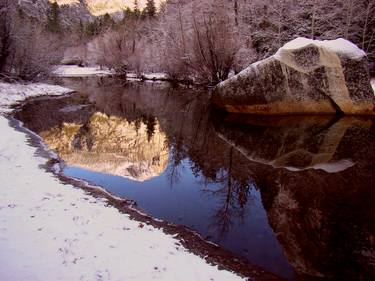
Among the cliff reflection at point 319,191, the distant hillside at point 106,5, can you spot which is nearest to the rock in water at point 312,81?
the cliff reflection at point 319,191

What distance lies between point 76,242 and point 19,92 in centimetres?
2052

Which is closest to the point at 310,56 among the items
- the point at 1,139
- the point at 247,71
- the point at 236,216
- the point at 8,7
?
the point at 247,71

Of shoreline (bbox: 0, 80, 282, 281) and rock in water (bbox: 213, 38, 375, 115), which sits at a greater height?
rock in water (bbox: 213, 38, 375, 115)

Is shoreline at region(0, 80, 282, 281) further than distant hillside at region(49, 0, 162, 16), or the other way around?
distant hillside at region(49, 0, 162, 16)

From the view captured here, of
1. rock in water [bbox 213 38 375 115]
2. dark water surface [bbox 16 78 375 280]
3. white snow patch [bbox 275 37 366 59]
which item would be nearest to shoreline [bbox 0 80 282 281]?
dark water surface [bbox 16 78 375 280]

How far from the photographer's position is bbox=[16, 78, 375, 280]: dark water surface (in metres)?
5.97

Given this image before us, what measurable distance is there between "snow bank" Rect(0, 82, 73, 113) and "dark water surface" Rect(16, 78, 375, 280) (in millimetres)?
2536

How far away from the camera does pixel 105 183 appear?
9.06m

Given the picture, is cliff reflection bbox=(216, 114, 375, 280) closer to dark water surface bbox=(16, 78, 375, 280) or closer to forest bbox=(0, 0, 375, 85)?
dark water surface bbox=(16, 78, 375, 280)

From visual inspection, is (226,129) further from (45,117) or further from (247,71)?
(45,117)

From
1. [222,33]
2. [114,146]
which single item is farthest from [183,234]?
[222,33]

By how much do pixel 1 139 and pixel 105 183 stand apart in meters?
4.12

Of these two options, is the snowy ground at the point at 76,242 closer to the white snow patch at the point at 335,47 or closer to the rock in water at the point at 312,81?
the rock in water at the point at 312,81

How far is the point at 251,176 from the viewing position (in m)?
9.39
